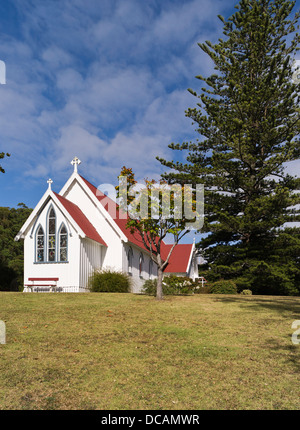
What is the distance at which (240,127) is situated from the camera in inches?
1040

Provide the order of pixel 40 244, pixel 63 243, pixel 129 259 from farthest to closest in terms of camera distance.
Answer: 1. pixel 129 259
2. pixel 40 244
3. pixel 63 243

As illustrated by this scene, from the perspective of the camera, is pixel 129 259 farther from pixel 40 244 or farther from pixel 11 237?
pixel 11 237

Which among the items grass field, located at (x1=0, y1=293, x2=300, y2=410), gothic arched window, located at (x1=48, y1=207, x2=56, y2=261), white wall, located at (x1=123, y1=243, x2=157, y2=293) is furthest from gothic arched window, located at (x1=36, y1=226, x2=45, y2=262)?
grass field, located at (x1=0, y1=293, x2=300, y2=410)

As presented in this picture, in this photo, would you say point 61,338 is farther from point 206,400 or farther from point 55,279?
point 55,279

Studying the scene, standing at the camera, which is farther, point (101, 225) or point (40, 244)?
point (101, 225)

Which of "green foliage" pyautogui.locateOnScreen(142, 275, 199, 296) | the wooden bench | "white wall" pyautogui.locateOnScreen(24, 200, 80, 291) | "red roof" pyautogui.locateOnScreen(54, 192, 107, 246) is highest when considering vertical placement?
"red roof" pyautogui.locateOnScreen(54, 192, 107, 246)

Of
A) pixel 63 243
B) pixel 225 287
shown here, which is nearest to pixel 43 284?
pixel 63 243

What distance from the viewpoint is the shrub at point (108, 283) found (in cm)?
2108

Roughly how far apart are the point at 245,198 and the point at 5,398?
25.3 m

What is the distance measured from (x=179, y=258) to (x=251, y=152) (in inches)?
744

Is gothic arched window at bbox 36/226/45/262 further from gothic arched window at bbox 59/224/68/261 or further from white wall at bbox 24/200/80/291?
gothic arched window at bbox 59/224/68/261

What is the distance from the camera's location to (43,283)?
2152 cm

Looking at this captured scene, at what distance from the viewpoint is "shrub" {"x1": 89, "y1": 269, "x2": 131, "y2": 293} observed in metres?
21.1

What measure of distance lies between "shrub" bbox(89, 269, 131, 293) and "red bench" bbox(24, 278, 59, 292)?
1974mm
